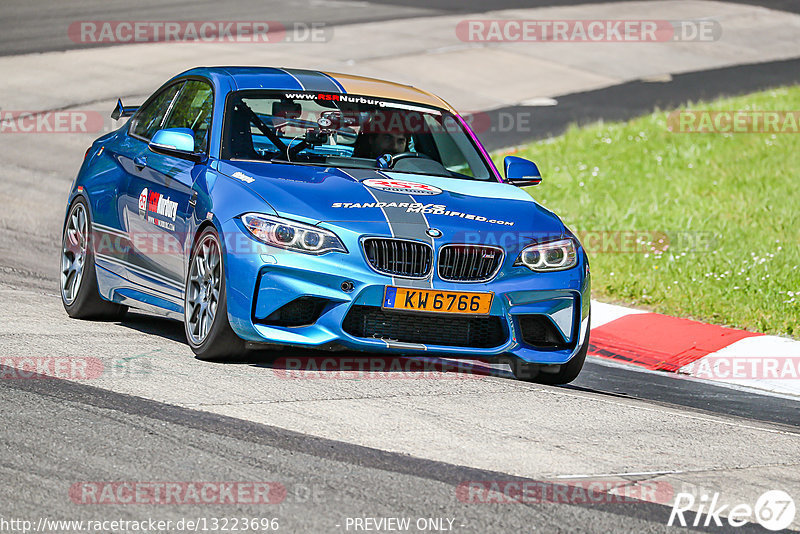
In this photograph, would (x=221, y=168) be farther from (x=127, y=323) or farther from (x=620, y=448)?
(x=620, y=448)

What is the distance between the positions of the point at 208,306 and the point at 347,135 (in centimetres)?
167

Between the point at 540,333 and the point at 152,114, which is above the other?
the point at 152,114

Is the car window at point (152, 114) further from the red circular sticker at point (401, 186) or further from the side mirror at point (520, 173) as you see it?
the side mirror at point (520, 173)

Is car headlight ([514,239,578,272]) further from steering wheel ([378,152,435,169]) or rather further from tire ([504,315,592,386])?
steering wheel ([378,152,435,169])

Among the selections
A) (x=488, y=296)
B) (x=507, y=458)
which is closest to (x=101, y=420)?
(x=507, y=458)

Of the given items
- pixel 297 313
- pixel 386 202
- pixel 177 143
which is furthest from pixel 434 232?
pixel 177 143

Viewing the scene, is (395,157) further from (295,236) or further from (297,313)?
(297,313)

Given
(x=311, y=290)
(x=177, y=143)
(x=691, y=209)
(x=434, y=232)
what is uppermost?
(x=177, y=143)

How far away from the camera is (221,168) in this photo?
7398 millimetres

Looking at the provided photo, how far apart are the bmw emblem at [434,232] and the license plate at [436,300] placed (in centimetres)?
29

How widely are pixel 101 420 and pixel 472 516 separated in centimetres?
180

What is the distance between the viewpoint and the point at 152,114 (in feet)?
28.7

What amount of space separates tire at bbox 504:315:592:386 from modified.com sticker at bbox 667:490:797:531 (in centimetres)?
222

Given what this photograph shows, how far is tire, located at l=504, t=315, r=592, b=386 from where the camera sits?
24.3ft
